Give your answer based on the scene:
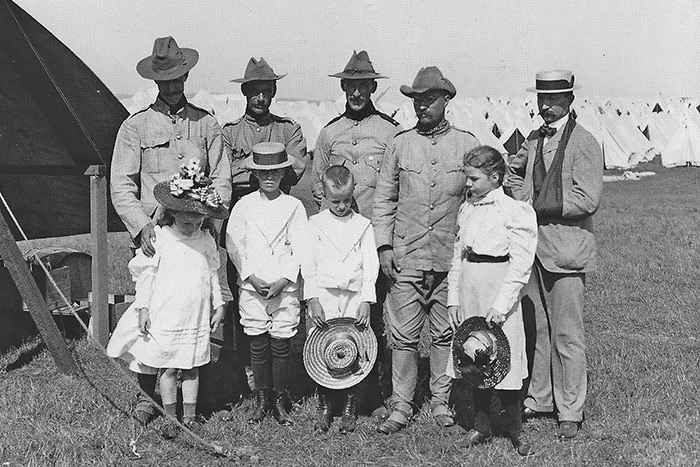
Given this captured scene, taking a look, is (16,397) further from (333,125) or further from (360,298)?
(333,125)

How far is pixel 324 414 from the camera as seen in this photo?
4934 millimetres

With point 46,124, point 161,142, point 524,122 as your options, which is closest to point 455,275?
point 161,142

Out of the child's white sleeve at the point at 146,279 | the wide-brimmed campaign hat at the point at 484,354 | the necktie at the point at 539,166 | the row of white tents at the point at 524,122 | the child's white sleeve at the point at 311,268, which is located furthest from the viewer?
the row of white tents at the point at 524,122

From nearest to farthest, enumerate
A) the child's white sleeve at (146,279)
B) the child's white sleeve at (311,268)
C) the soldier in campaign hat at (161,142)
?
the child's white sleeve at (146,279)
the child's white sleeve at (311,268)
the soldier in campaign hat at (161,142)

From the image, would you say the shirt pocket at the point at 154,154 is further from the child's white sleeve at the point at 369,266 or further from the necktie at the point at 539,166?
the necktie at the point at 539,166

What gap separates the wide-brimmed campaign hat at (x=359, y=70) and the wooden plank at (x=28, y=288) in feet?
8.28

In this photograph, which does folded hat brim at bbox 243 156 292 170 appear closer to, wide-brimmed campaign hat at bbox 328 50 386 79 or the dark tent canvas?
wide-brimmed campaign hat at bbox 328 50 386 79

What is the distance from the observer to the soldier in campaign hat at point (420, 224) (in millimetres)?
4938

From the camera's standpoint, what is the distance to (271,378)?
5211 millimetres

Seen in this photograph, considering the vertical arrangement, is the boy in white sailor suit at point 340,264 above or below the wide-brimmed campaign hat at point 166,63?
below

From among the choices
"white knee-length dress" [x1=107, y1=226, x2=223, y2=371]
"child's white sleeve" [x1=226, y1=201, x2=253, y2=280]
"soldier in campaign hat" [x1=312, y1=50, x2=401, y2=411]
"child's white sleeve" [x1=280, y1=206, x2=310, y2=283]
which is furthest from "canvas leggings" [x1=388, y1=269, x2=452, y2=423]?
"white knee-length dress" [x1=107, y1=226, x2=223, y2=371]

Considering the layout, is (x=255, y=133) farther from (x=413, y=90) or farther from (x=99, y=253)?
(x=99, y=253)

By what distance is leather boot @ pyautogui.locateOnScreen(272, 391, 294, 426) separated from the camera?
500cm

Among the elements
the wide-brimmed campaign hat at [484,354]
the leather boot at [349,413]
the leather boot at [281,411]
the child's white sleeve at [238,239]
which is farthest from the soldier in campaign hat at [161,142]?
the wide-brimmed campaign hat at [484,354]
